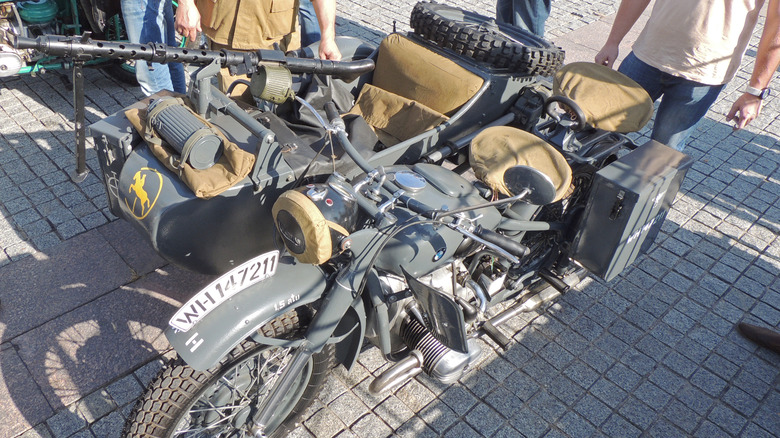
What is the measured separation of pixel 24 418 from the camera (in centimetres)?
306

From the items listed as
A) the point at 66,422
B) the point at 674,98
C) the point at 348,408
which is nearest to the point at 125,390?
the point at 66,422

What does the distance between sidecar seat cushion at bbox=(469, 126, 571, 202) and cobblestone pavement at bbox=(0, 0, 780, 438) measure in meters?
1.17

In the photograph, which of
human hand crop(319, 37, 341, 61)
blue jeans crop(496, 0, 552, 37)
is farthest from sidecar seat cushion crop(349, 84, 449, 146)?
blue jeans crop(496, 0, 552, 37)

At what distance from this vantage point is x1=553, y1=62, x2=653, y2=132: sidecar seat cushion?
3.40 meters

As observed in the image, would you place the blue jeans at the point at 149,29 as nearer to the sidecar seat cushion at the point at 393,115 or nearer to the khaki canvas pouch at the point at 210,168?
the sidecar seat cushion at the point at 393,115

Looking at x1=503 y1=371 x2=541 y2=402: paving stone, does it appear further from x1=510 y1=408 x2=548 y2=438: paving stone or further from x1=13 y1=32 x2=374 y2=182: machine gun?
x1=13 y1=32 x2=374 y2=182: machine gun

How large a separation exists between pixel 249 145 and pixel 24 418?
65.4 inches

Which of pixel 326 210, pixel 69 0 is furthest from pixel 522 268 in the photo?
pixel 69 0

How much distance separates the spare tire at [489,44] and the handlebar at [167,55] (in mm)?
579

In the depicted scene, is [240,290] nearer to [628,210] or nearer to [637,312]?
[628,210]

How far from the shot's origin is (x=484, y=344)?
3693 mm

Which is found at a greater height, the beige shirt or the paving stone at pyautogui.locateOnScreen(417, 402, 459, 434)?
the beige shirt

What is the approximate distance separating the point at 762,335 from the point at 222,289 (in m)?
3.22

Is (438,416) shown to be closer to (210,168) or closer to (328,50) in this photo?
(210,168)
